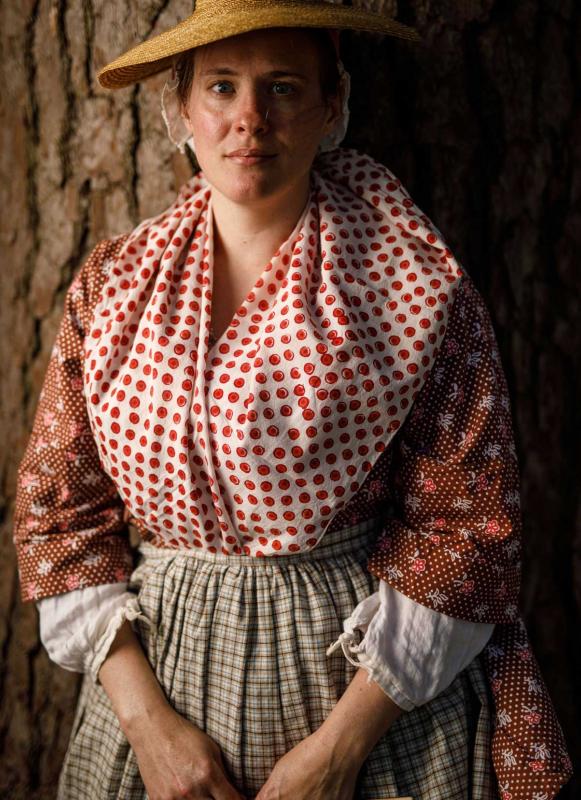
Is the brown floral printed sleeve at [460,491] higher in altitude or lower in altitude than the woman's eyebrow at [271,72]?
lower

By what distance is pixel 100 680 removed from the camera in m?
1.30

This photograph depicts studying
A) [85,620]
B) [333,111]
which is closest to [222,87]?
[333,111]

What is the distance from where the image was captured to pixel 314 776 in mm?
1158

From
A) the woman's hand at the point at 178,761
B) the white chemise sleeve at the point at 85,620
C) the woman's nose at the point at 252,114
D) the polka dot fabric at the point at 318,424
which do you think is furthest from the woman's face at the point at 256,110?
the woman's hand at the point at 178,761

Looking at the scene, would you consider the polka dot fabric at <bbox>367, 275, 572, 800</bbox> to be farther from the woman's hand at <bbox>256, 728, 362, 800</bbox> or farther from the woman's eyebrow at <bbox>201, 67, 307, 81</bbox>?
the woman's eyebrow at <bbox>201, 67, 307, 81</bbox>

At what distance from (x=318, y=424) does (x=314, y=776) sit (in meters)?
0.54

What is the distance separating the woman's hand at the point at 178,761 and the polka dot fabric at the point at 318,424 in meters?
0.27

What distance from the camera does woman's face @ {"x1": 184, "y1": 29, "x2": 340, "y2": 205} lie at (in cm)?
116

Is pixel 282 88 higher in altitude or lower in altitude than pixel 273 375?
higher

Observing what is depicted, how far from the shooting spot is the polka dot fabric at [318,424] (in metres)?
1.17

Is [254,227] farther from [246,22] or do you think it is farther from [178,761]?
[178,761]

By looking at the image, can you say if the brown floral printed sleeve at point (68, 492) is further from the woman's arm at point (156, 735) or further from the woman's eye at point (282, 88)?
the woman's eye at point (282, 88)

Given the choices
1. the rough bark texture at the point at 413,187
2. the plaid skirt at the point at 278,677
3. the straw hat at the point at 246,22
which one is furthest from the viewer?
the rough bark texture at the point at 413,187

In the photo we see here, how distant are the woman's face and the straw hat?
4 cm
